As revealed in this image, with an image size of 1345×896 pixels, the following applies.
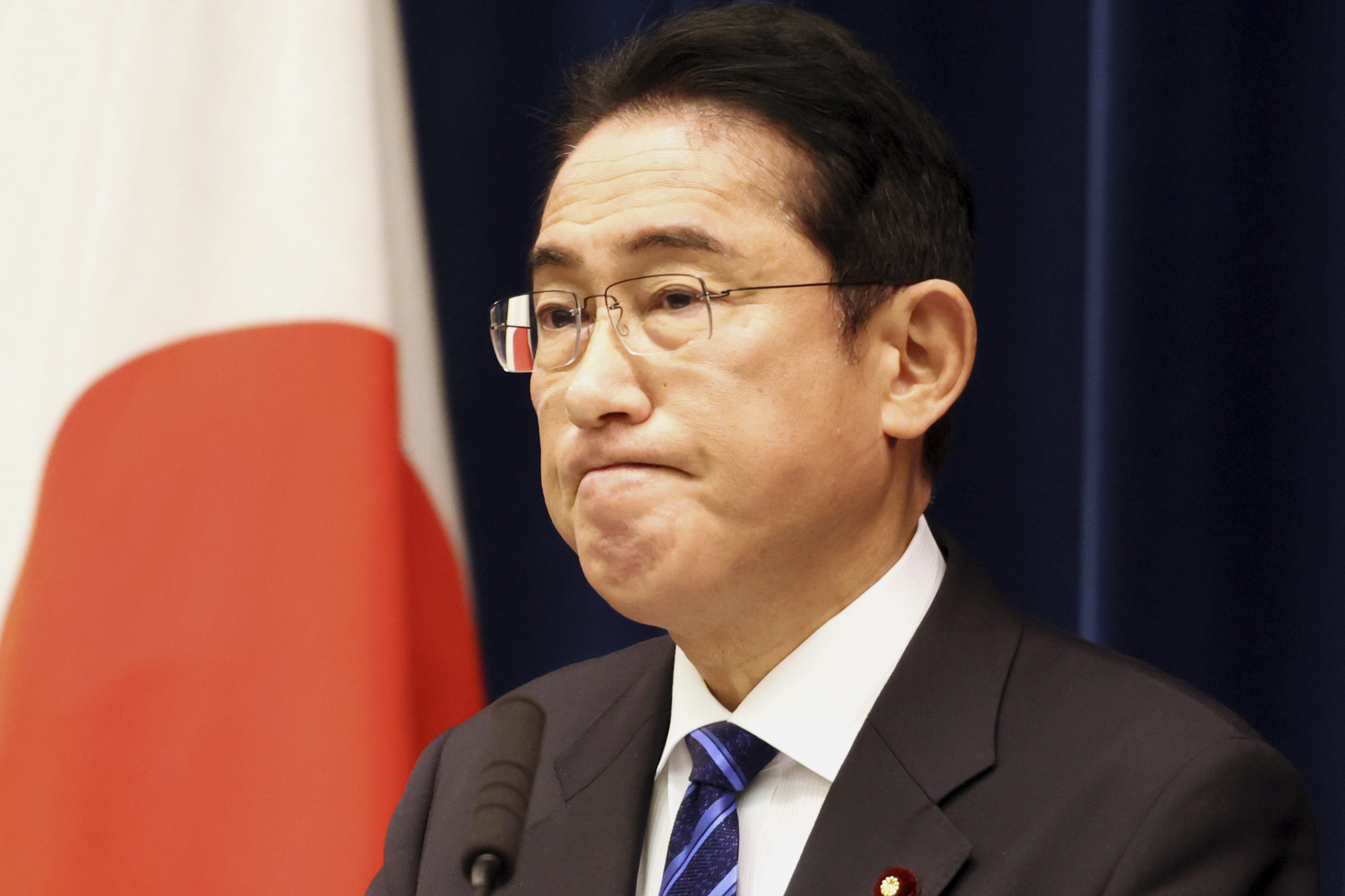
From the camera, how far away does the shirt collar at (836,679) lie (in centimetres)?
140

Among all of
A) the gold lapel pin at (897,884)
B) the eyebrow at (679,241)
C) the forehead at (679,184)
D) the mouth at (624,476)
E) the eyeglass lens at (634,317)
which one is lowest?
the gold lapel pin at (897,884)

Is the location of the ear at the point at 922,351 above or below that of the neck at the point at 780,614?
above

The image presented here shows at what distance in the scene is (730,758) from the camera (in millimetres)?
1422

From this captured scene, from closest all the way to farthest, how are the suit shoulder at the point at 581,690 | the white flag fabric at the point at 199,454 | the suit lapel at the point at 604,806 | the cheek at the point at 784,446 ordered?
the cheek at the point at 784,446 < the suit lapel at the point at 604,806 < the suit shoulder at the point at 581,690 < the white flag fabric at the point at 199,454

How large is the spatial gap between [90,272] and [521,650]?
36.0 inches

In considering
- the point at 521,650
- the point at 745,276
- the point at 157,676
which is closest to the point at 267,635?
the point at 157,676

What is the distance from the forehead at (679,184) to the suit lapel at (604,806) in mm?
571

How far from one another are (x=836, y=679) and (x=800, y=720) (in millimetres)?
61

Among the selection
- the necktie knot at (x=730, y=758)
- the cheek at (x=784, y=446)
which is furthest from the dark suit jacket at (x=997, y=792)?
the cheek at (x=784, y=446)

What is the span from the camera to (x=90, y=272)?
1887mm

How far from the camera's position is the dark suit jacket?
1187mm

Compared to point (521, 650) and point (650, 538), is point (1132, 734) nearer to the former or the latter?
point (650, 538)

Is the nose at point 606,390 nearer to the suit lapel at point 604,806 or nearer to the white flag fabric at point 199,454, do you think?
the suit lapel at point 604,806

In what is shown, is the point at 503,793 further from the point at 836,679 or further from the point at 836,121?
the point at 836,121
